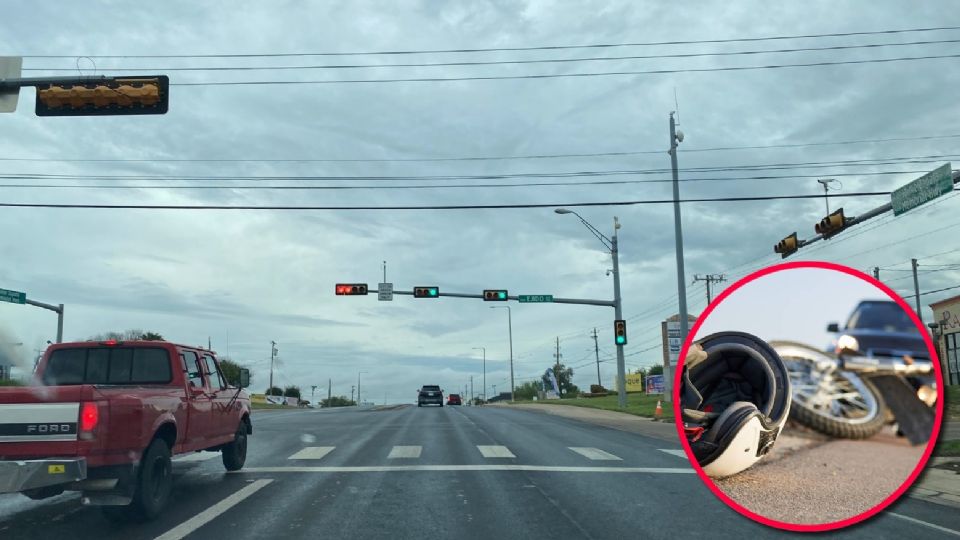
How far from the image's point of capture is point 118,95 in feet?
43.4

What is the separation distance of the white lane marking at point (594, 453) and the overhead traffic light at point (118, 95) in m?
9.81

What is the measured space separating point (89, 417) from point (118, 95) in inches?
298

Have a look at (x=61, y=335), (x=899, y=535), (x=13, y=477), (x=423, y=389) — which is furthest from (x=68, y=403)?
(x=423, y=389)

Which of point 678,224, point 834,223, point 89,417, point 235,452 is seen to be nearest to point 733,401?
point 89,417

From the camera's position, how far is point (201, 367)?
1122 centimetres

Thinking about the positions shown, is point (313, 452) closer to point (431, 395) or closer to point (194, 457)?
point (194, 457)

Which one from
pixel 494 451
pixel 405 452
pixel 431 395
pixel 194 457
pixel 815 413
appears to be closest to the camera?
pixel 815 413

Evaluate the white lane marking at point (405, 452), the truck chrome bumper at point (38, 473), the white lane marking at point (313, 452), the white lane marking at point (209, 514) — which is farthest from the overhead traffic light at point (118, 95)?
the truck chrome bumper at point (38, 473)

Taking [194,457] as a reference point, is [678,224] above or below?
above

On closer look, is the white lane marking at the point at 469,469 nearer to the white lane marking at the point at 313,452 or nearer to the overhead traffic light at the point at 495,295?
the white lane marking at the point at 313,452

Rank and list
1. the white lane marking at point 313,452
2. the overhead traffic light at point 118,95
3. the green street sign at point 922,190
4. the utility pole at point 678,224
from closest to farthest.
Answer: the overhead traffic light at point 118,95 → the white lane marking at point 313,452 → the green street sign at point 922,190 → the utility pole at point 678,224

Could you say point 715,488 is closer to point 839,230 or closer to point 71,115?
point 71,115

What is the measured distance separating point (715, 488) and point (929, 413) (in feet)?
1.49

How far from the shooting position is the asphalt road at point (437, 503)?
7582 mm
